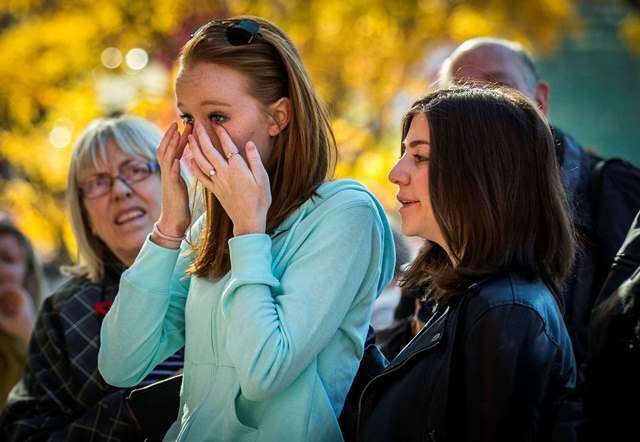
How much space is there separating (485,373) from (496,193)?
17.2 inches

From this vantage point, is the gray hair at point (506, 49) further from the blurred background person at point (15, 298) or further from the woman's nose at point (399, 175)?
the blurred background person at point (15, 298)

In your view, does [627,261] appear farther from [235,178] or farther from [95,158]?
[95,158]

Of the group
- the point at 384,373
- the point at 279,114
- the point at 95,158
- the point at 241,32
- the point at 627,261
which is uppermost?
the point at 241,32

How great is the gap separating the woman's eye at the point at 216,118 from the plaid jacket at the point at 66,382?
1.18 meters

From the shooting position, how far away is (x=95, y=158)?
3.52 meters

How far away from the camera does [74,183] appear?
359cm

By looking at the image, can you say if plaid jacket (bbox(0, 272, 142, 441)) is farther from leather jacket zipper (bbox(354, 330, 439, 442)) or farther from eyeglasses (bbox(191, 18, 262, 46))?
eyeglasses (bbox(191, 18, 262, 46))

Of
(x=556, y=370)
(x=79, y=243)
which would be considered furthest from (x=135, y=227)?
(x=556, y=370)

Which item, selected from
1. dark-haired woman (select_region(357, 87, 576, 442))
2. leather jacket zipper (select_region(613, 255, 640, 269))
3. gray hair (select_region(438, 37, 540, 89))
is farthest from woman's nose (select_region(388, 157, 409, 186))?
gray hair (select_region(438, 37, 540, 89))

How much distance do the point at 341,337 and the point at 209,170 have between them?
0.56 m

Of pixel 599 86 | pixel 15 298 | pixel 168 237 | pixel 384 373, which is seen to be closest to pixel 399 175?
pixel 384 373

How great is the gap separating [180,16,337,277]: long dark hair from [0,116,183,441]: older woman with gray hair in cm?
99

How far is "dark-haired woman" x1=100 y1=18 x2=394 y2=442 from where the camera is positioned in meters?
2.13

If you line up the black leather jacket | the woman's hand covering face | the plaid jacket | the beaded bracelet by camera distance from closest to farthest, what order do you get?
the black leather jacket, the woman's hand covering face, the beaded bracelet, the plaid jacket
